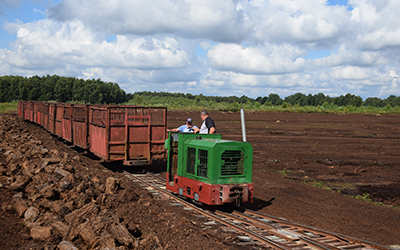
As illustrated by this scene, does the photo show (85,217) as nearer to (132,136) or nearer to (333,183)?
(132,136)

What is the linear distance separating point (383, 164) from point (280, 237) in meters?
14.1

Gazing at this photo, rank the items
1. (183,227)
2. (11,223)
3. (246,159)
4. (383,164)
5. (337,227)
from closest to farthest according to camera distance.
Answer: (11,223)
(183,227)
(337,227)
(246,159)
(383,164)

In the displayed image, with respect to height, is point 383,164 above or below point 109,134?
below

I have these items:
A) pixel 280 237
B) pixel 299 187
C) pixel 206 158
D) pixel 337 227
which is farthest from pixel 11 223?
pixel 299 187

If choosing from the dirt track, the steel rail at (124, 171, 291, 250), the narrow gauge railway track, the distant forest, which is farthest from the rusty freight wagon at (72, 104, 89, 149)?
the distant forest

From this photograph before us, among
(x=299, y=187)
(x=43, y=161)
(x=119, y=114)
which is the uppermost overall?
(x=119, y=114)

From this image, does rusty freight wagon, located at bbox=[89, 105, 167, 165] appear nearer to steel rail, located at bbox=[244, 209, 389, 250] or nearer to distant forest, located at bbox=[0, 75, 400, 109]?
steel rail, located at bbox=[244, 209, 389, 250]

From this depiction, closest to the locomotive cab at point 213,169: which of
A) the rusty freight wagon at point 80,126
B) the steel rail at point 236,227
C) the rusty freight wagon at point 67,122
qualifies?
the steel rail at point 236,227

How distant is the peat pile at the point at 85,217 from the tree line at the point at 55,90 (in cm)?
10960

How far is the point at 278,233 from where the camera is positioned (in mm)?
7738

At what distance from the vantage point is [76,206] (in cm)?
793

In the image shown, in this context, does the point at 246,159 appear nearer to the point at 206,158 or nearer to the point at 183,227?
the point at 206,158

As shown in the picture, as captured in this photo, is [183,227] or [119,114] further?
[119,114]

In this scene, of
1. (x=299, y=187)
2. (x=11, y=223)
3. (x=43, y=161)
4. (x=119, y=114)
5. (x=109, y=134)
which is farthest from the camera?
(x=119, y=114)
